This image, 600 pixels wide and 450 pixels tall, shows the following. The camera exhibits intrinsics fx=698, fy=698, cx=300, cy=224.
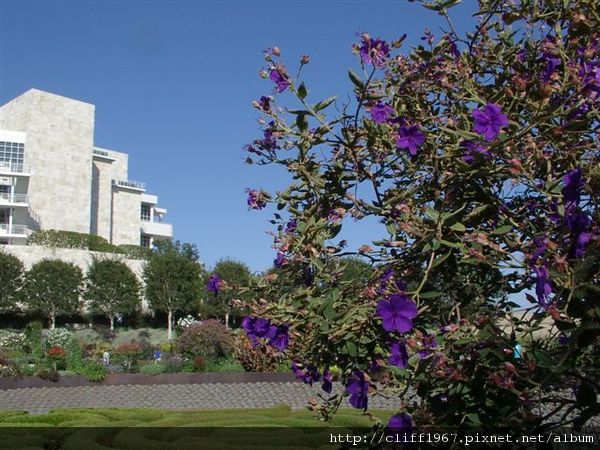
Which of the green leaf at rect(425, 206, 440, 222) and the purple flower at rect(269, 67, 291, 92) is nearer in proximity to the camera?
the green leaf at rect(425, 206, 440, 222)

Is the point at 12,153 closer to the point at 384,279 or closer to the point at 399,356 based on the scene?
the point at 384,279

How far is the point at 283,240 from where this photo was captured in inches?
99.5

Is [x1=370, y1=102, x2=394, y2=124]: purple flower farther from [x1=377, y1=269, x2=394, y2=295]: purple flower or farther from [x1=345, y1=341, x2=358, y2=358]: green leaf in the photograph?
[x1=345, y1=341, x2=358, y2=358]: green leaf

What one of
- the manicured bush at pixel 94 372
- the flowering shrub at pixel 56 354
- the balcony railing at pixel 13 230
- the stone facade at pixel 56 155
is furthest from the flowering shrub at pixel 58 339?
the stone facade at pixel 56 155

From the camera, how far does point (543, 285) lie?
189cm

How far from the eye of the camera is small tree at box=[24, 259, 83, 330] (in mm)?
40188

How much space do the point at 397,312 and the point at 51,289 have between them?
41.4 meters

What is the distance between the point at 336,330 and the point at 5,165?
182 ft

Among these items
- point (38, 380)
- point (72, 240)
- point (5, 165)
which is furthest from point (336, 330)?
point (5, 165)

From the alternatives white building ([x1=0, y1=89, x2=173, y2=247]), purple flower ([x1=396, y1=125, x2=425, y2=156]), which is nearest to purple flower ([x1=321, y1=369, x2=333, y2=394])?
purple flower ([x1=396, y1=125, x2=425, y2=156])

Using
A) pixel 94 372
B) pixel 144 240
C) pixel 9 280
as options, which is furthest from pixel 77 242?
pixel 94 372

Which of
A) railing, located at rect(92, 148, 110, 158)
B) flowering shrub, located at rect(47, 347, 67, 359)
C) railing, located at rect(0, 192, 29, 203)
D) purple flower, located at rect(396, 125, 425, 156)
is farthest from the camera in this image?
railing, located at rect(92, 148, 110, 158)

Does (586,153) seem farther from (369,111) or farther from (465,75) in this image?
(369,111)

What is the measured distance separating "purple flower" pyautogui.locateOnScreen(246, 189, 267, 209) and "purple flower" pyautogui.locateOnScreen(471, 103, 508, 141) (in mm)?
968
